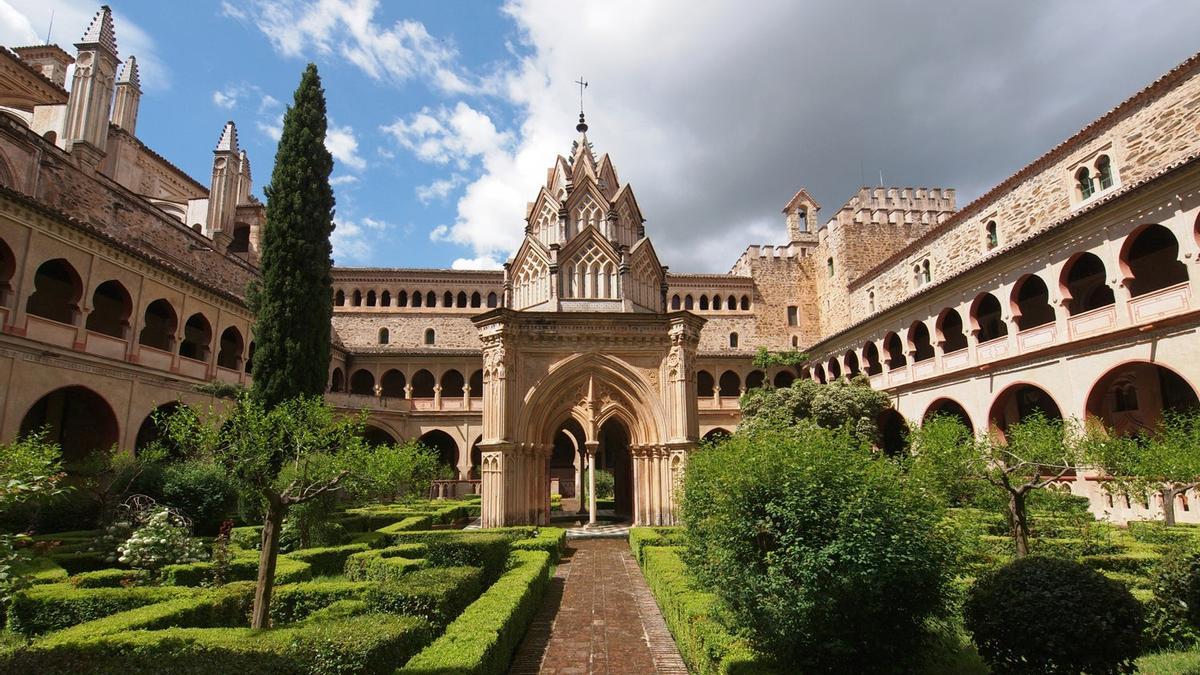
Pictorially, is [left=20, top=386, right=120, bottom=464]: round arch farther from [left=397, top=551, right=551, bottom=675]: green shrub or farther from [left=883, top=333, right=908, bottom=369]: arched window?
[left=883, top=333, right=908, bottom=369]: arched window

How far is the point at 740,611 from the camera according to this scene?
6.66 meters

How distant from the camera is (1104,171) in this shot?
Result: 859 inches

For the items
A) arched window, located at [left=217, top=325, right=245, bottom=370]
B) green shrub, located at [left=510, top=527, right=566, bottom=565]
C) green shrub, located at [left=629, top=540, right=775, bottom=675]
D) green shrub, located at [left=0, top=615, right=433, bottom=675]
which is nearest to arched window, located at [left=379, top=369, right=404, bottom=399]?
arched window, located at [left=217, top=325, right=245, bottom=370]

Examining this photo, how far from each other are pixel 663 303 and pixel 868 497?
16.0 metres

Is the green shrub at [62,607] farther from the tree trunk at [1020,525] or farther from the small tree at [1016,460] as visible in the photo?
the tree trunk at [1020,525]

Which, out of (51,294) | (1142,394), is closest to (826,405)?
(1142,394)

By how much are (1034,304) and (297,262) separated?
2684cm

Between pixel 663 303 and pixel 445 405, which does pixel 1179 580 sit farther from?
pixel 445 405

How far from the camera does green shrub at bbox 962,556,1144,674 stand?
547 centimetres

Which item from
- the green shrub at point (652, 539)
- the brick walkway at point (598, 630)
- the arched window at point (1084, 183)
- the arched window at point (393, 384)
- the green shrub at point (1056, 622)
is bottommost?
the brick walkway at point (598, 630)

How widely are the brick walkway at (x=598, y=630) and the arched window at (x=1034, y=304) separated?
20006 mm

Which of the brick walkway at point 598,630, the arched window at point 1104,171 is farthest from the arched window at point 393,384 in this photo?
the arched window at point 1104,171

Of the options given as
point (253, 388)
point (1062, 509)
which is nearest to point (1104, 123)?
point (1062, 509)

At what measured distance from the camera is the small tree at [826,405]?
26.0 m
